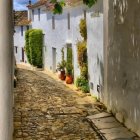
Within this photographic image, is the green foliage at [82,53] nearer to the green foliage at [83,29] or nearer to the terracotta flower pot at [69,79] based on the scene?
the green foliage at [83,29]

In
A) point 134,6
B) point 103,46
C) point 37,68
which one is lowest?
point 37,68

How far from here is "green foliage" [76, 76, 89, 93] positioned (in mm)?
19878

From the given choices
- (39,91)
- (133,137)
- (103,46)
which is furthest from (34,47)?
(133,137)

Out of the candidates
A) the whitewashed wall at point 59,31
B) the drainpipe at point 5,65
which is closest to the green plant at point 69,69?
the whitewashed wall at point 59,31

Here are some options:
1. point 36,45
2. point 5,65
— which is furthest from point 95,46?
point 36,45

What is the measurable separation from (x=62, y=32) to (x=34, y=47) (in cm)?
898

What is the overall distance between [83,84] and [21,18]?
3236 cm

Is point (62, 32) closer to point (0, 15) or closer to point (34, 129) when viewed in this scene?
point (34, 129)

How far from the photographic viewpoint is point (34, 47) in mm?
38469

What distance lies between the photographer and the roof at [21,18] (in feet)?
161

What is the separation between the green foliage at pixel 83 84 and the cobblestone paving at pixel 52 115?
933 mm

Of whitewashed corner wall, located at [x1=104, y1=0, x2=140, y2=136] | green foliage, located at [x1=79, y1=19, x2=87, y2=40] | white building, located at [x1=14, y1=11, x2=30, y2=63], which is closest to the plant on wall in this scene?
green foliage, located at [x1=79, y1=19, x2=87, y2=40]

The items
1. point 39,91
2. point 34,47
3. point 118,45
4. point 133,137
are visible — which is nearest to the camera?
point 133,137

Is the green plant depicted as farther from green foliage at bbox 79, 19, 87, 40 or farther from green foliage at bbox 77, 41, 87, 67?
green foliage at bbox 79, 19, 87, 40
